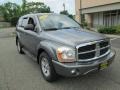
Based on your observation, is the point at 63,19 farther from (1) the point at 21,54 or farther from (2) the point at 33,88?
(1) the point at 21,54

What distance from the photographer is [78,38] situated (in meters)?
4.54

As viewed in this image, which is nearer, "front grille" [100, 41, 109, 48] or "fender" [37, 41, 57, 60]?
"fender" [37, 41, 57, 60]

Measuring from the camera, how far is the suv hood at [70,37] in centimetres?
441

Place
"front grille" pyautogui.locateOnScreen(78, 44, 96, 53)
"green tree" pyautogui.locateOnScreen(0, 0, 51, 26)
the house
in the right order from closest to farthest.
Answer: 1. "front grille" pyautogui.locateOnScreen(78, 44, 96, 53)
2. the house
3. "green tree" pyautogui.locateOnScreen(0, 0, 51, 26)

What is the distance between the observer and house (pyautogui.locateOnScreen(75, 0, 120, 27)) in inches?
877

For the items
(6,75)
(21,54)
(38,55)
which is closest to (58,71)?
(38,55)

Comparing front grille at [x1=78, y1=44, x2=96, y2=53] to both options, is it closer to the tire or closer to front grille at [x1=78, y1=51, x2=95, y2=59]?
front grille at [x1=78, y1=51, x2=95, y2=59]

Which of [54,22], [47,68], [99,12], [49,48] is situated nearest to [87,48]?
[49,48]

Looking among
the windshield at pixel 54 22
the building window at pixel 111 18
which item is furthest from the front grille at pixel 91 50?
the building window at pixel 111 18

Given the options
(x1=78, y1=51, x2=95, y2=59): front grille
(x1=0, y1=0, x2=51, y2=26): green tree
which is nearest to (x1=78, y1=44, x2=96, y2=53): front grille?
(x1=78, y1=51, x2=95, y2=59): front grille

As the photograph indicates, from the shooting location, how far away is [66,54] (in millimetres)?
4289

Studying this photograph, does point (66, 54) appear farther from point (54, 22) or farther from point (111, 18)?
point (111, 18)

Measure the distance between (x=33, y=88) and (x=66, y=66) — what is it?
3.67 ft

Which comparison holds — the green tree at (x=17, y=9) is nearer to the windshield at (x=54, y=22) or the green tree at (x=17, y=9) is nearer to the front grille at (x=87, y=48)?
the windshield at (x=54, y=22)
